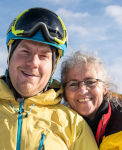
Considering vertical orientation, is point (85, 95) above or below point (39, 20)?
below

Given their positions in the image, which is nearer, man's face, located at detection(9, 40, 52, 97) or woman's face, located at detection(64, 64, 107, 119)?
man's face, located at detection(9, 40, 52, 97)

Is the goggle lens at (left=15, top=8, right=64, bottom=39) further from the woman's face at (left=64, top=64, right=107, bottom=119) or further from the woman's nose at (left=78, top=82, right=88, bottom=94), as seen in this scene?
the woman's nose at (left=78, top=82, right=88, bottom=94)

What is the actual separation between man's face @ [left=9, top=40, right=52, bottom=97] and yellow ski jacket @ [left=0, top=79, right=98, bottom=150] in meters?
0.15

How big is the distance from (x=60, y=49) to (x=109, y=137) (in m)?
1.58

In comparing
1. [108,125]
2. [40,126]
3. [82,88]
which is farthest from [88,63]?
[40,126]

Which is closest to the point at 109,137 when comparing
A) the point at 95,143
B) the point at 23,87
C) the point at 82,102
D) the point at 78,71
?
the point at 95,143

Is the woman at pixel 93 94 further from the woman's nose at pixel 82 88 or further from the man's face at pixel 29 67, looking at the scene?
the man's face at pixel 29 67

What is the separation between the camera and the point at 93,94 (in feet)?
9.41

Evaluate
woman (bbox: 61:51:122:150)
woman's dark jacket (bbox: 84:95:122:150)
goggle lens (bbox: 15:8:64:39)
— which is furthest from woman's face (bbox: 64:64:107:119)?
goggle lens (bbox: 15:8:64:39)

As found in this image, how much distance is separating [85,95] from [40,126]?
0.99 meters

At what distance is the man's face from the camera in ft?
7.58

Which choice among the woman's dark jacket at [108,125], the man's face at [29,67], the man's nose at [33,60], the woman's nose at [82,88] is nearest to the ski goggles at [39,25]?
the man's face at [29,67]

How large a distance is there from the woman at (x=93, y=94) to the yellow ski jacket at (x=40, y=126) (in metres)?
0.31

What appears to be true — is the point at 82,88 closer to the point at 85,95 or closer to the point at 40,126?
the point at 85,95
